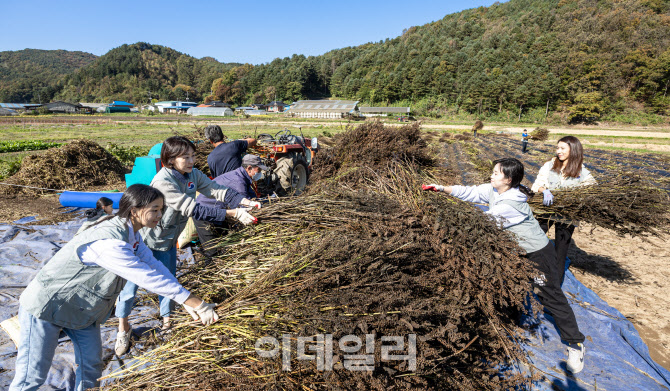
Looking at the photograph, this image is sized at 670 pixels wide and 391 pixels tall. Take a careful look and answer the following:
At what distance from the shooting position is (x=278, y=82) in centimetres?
9888

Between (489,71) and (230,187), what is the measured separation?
256 ft

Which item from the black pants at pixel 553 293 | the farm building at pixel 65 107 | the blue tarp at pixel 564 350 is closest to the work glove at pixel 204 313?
the blue tarp at pixel 564 350

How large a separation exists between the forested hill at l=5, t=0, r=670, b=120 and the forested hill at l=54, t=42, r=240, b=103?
51 centimetres

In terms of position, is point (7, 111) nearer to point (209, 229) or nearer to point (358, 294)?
point (209, 229)

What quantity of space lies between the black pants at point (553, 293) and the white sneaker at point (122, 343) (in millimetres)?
3370

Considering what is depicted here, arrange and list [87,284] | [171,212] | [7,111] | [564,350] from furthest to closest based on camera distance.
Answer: [7,111] < [564,350] < [171,212] < [87,284]

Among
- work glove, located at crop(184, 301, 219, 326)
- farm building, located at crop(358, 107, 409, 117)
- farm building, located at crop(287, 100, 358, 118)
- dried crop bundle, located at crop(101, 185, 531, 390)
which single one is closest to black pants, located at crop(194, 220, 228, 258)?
dried crop bundle, located at crop(101, 185, 531, 390)

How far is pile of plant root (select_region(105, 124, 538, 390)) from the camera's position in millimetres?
1352

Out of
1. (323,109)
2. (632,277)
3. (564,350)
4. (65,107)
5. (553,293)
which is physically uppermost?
(65,107)

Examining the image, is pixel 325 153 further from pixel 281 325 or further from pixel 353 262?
pixel 281 325

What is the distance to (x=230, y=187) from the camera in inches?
124

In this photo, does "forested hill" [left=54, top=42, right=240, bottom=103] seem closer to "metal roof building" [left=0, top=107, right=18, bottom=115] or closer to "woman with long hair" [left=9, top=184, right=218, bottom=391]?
"metal roof building" [left=0, top=107, right=18, bottom=115]

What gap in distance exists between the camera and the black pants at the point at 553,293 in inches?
98.4

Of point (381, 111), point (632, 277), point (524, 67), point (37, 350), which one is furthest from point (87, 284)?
point (524, 67)
